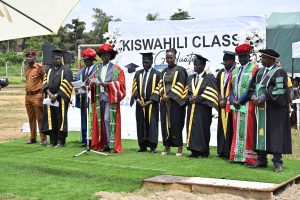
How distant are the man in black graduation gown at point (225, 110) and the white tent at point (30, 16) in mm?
5754

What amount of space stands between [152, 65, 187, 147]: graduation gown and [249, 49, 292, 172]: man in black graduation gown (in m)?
1.74

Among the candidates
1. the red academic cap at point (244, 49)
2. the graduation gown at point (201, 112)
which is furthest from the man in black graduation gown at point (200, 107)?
the red academic cap at point (244, 49)

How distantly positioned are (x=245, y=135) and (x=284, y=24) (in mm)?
12358

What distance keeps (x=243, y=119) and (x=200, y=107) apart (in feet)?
3.08

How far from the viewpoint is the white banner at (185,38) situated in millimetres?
13461

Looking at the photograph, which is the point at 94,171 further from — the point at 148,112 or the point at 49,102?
the point at 49,102

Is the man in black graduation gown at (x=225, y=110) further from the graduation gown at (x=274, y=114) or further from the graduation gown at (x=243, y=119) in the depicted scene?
the graduation gown at (x=274, y=114)

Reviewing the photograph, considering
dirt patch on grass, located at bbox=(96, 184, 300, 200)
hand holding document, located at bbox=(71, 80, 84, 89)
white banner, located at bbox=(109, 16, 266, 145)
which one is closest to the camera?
dirt patch on grass, located at bbox=(96, 184, 300, 200)

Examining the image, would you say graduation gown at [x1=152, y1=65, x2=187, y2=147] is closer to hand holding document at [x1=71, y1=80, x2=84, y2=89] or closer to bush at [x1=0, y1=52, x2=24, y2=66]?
hand holding document at [x1=71, y1=80, x2=84, y2=89]

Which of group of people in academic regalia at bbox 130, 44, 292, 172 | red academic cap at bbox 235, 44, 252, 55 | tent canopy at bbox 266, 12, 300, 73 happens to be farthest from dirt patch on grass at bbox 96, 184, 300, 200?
tent canopy at bbox 266, 12, 300, 73

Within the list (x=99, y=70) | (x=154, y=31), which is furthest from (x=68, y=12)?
(x=154, y=31)

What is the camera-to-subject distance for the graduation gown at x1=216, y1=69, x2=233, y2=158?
29.8 ft

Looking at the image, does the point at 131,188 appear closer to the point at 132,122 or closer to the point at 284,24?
the point at 132,122

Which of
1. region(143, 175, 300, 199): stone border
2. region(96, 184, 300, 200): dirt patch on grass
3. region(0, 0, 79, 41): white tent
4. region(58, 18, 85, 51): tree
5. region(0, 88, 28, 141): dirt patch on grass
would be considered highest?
region(58, 18, 85, 51): tree
